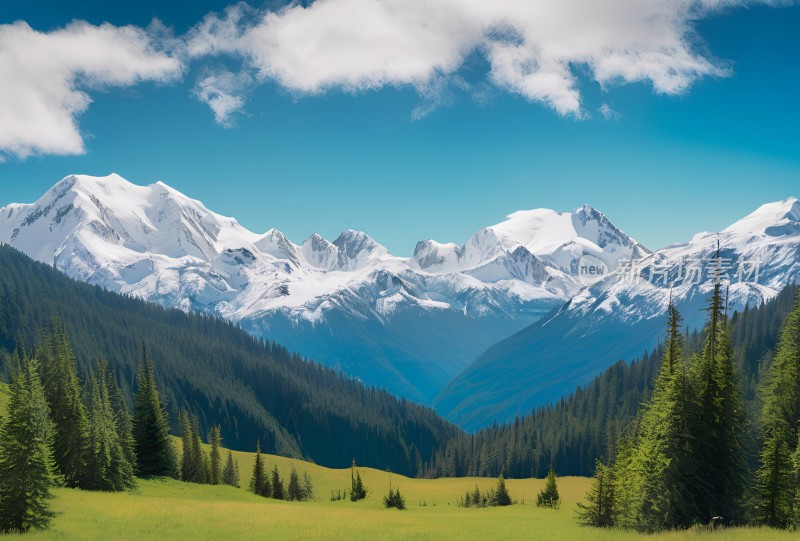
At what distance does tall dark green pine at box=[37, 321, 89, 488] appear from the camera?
57938 mm

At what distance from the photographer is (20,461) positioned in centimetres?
3647

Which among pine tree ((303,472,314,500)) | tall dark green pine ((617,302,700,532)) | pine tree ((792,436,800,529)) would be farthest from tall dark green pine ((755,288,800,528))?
pine tree ((303,472,314,500))

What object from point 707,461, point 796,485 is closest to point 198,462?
point 707,461

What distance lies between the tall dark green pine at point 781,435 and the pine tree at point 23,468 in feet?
140

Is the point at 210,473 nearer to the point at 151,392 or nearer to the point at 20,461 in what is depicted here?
the point at 151,392

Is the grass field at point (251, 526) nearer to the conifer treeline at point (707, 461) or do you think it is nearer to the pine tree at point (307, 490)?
the conifer treeline at point (707, 461)

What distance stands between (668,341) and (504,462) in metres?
158

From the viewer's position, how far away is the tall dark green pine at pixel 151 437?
7862 centimetres

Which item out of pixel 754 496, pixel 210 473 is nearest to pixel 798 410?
pixel 754 496

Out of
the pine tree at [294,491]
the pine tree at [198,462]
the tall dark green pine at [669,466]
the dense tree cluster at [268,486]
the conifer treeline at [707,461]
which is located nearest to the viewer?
the tall dark green pine at [669,466]

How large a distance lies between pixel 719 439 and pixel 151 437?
210 feet

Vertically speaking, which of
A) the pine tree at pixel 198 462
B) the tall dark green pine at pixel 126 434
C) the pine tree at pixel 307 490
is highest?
the tall dark green pine at pixel 126 434

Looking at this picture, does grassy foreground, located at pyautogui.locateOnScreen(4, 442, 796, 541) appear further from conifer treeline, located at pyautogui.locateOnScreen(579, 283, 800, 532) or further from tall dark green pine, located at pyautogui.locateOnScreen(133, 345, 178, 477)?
tall dark green pine, located at pyautogui.locateOnScreen(133, 345, 178, 477)

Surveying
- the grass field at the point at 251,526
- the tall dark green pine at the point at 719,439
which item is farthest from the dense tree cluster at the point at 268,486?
the tall dark green pine at the point at 719,439
